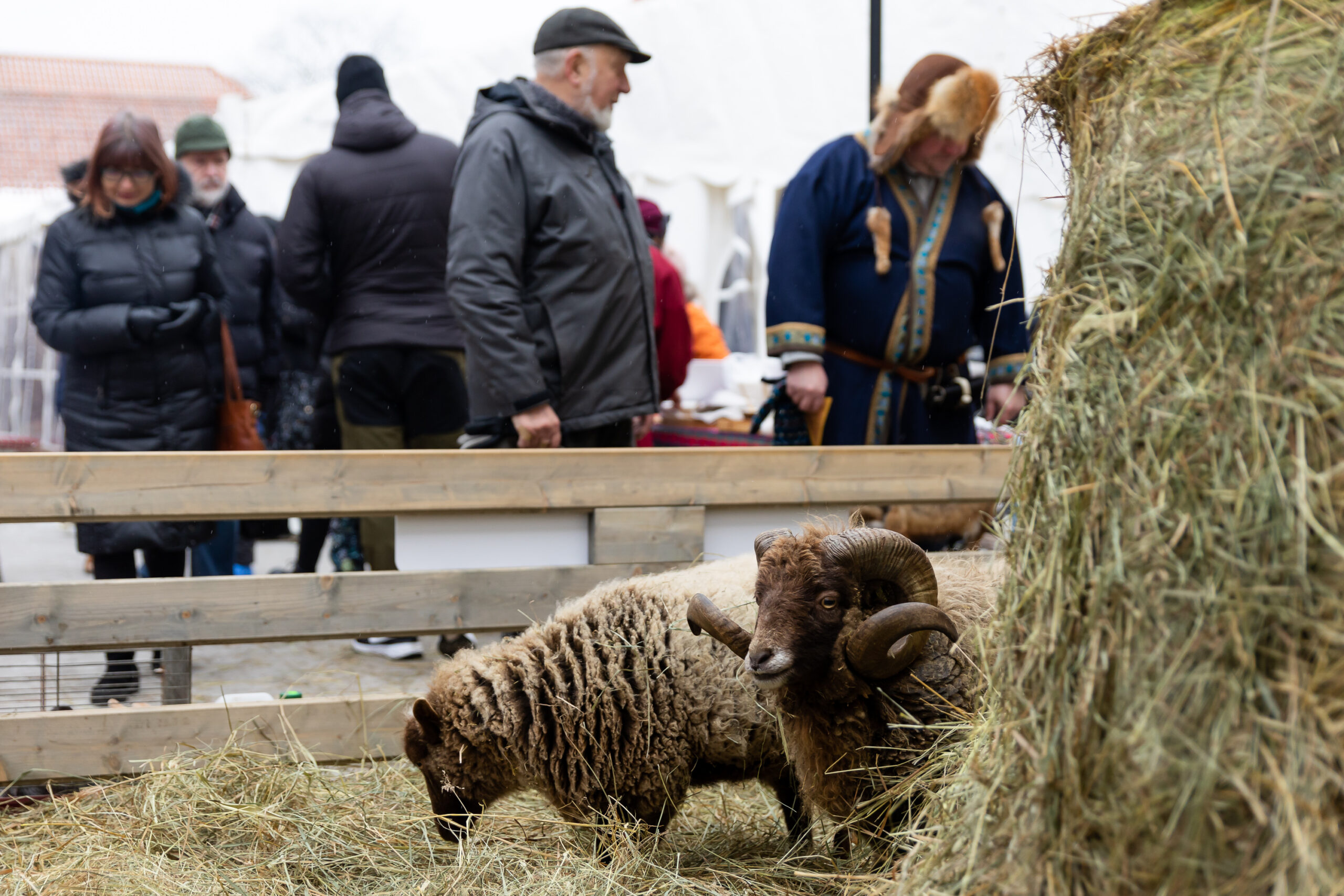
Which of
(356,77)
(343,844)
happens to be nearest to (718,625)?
(343,844)

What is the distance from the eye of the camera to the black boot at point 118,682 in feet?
13.6

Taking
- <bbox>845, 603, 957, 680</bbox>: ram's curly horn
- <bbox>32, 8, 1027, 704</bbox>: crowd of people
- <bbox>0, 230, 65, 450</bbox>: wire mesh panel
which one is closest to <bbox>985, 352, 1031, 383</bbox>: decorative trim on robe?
<bbox>32, 8, 1027, 704</bbox>: crowd of people

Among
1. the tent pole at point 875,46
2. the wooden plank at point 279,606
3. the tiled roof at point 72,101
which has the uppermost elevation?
the tiled roof at point 72,101

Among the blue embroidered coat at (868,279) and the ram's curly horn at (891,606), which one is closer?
the ram's curly horn at (891,606)

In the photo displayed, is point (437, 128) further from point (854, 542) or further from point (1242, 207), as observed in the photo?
point (1242, 207)

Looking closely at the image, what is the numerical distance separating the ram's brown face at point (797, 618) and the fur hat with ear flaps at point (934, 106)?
2233mm

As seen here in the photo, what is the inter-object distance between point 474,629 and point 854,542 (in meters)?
1.72

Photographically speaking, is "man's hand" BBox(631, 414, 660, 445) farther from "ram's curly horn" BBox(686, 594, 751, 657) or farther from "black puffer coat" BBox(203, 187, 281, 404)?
"ram's curly horn" BBox(686, 594, 751, 657)

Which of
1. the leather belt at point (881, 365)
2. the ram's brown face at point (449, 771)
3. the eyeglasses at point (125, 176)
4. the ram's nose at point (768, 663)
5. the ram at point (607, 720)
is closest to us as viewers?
the ram's nose at point (768, 663)

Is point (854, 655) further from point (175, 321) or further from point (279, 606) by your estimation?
point (175, 321)

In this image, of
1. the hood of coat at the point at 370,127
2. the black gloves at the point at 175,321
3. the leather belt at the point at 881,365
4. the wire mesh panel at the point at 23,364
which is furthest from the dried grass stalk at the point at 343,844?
the wire mesh panel at the point at 23,364

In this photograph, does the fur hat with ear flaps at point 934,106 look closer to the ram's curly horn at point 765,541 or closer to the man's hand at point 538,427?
the man's hand at point 538,427

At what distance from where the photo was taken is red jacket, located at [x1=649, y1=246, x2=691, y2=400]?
19.0 feet

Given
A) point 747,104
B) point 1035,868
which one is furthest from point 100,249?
point 747,104
